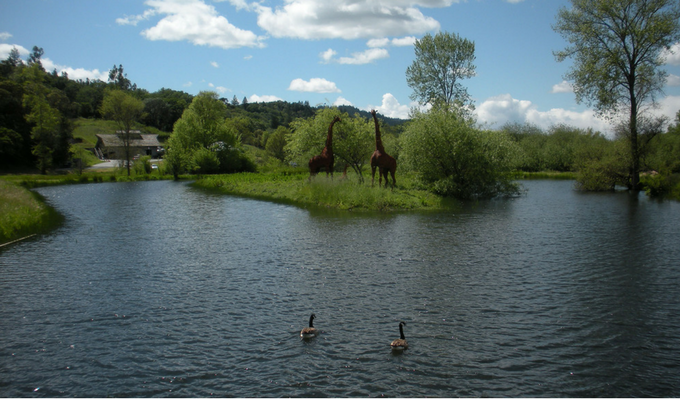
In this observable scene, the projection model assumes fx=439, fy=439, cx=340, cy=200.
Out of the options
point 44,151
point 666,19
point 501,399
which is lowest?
point 501,399

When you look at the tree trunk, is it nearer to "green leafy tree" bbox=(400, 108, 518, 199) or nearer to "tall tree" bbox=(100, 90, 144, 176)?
"green leafy tree" bbox=(400, 108, 518, 199)

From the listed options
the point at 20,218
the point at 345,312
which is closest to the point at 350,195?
the point at 20,218

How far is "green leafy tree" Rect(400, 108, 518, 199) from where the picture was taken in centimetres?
3083

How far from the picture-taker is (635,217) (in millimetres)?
23062

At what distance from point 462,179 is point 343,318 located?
23.8m

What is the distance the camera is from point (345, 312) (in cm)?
1020

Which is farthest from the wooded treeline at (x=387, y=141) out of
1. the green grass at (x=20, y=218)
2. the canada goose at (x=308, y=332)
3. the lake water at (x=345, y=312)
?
the canada goose at (x=308, y=332)

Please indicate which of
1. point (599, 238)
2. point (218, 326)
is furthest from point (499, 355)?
point (599, 238)

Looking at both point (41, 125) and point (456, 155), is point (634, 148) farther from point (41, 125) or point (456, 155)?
point (41, 125)

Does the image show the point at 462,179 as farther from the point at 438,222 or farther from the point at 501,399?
the point at 501,399

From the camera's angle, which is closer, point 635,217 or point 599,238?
point 599,238

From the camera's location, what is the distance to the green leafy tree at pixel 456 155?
30.8 m

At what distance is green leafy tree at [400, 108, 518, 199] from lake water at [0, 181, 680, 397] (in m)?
11.1

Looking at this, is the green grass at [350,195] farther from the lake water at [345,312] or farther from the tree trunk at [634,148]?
the tree trunk at [634,148]
